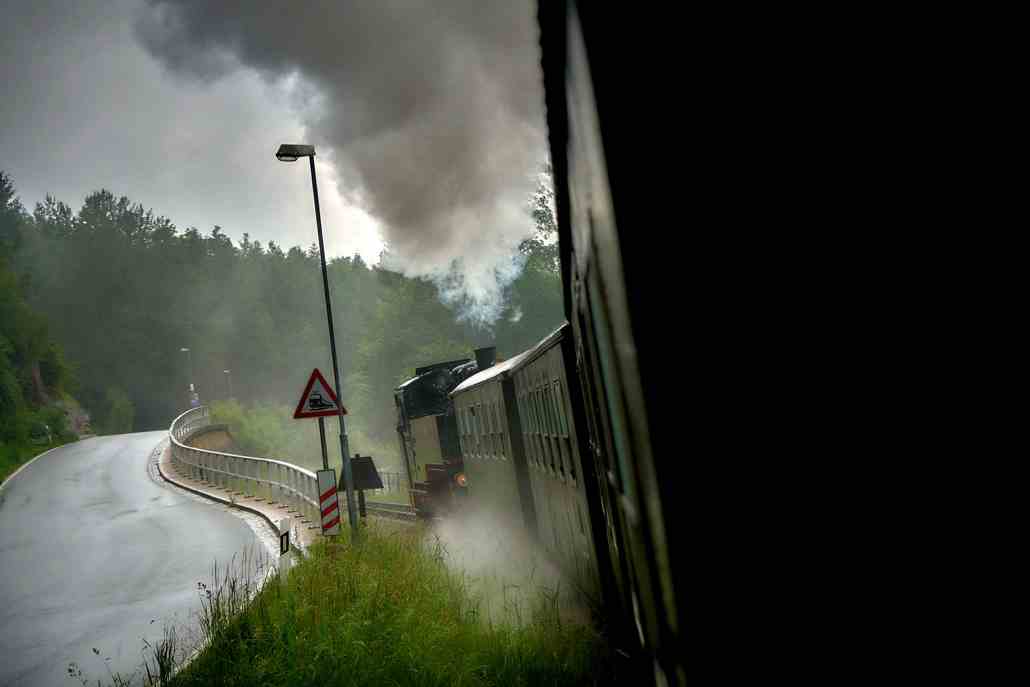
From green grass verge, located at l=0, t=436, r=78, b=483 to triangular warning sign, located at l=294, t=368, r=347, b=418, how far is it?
1139 inches

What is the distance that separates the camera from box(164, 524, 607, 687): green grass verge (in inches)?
263

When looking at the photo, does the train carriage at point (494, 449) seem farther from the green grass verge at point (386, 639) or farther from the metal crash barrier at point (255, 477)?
the metal crash barrier at point (255, 477)

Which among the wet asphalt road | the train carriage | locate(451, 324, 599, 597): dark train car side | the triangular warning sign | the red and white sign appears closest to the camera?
locate(451, 324, 599, 597): dark train car side

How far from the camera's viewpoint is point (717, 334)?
1776mm

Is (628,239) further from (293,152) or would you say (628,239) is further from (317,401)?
(293,152)

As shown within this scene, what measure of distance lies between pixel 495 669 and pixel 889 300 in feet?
18.7

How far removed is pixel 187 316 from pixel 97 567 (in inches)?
3660

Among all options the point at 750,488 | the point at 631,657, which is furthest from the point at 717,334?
the point at 631,657

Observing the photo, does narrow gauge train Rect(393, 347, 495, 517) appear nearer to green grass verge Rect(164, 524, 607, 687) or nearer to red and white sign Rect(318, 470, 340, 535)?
red and white sign Rect(318, 470, 340, 535)

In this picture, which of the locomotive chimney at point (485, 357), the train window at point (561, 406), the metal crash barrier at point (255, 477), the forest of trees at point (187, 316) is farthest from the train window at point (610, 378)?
the forest of trees at point (187, 316)

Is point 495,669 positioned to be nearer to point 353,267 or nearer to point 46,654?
point 46,654

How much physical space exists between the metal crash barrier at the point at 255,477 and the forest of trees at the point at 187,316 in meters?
33.3

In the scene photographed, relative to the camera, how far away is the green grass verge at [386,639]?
21.9 ft

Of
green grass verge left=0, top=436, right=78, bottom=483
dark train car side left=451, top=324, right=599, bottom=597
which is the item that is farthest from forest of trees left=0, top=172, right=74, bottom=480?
dark train car side left=451, top=324, right=599, bottom=597
